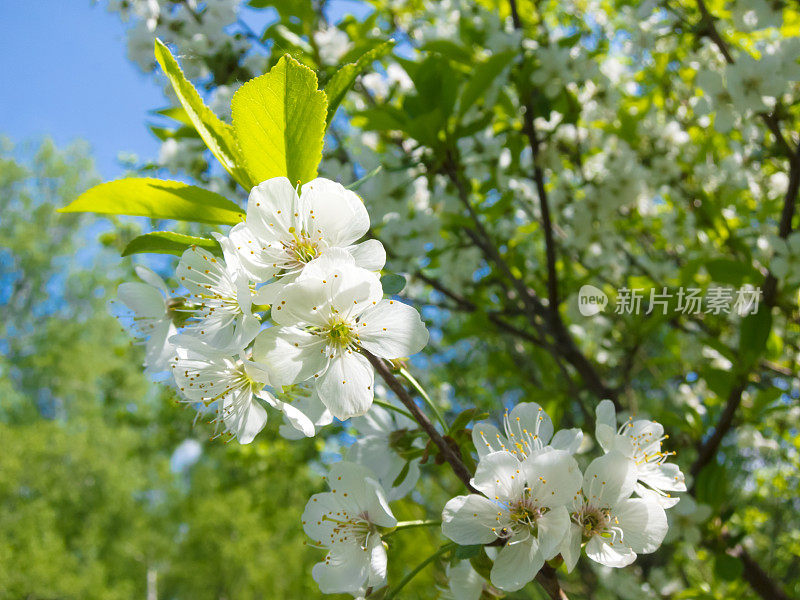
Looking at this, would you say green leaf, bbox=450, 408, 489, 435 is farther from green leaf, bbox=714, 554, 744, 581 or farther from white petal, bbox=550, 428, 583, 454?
green leaf, bbox=714, 554, 744, 581

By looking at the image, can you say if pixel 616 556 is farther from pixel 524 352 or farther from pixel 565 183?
pixel 524 352

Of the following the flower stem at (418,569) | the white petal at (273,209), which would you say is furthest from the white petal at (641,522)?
the white petal at (273,209)

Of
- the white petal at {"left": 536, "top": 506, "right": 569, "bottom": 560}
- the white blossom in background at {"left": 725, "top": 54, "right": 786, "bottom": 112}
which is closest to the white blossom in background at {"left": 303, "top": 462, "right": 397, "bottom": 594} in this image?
the white petal at {"left": 536, "top": 506, "right": 569, "bottom": 560}

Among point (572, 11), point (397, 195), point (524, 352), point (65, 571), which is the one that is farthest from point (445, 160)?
point (65, 571)

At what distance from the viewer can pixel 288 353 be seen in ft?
2.30

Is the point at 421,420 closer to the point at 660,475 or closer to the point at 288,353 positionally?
the point at 288,353

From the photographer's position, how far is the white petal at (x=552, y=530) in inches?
25.9

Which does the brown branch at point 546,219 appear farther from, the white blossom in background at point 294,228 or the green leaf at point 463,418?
the white blossom in background at point 294,228

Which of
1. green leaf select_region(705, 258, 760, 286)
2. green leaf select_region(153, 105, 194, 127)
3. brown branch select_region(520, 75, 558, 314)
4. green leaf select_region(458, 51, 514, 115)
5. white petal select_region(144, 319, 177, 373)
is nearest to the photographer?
white petal select_region(144, 319, 177, 373)

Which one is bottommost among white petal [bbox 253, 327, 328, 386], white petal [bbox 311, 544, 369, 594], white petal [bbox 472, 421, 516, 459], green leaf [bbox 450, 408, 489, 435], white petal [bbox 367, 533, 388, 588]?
white petal [bbox 311, 544, 369, 594]

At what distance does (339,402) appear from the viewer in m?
0.69

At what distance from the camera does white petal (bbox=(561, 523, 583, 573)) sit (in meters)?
0.67

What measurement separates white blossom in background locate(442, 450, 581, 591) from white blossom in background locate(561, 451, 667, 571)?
41mm

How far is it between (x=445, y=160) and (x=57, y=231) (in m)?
15.8
